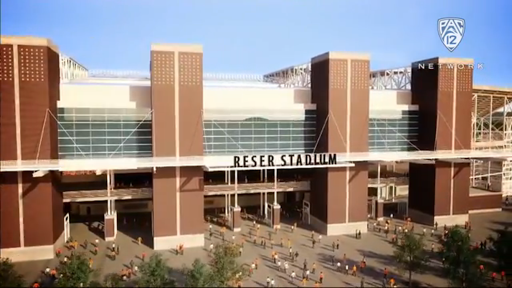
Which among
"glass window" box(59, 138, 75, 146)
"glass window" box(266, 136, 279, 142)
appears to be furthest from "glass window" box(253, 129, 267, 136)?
"glass window" box(59, 138, 75, 146)

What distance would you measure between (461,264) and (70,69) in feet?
130

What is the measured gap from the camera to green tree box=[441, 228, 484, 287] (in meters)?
19.8

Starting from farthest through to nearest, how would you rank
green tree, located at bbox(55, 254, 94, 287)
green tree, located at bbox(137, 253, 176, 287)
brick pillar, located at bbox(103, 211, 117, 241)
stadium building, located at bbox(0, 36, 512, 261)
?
brick pillar, located at bbox(103, 211, 117, 241)
stadium building, located at bbox(0, 36, 512, 261)
green tree, located at bbox(55, 254, 94, 287)
green tree, located at bbox(137, 253, 176, 287)

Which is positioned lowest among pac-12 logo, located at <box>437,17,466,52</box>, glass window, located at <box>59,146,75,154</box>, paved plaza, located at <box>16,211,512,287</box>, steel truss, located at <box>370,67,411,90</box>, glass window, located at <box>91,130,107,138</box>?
paved plaza, located at <box>16,211,512,287</box>

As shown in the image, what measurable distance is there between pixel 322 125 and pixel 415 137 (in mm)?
10427

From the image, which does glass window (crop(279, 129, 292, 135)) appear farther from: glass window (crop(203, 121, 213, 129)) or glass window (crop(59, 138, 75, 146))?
glass window (crop(59, 138, 75, 146))

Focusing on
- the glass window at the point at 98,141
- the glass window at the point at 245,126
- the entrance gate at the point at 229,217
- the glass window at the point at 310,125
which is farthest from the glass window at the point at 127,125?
the glass window at the point at 310,125

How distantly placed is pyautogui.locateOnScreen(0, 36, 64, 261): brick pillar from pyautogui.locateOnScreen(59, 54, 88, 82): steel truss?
10.4 m

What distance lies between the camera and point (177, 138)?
29.1 meters

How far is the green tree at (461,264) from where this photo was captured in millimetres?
19812

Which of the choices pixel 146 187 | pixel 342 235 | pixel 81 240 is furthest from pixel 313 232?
pixel 81 240

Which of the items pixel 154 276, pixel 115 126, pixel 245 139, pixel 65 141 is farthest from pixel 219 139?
pixel 154 276

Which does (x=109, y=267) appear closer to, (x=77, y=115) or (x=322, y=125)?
(x=77, y=115)

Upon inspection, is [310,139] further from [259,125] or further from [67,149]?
[67,149]
